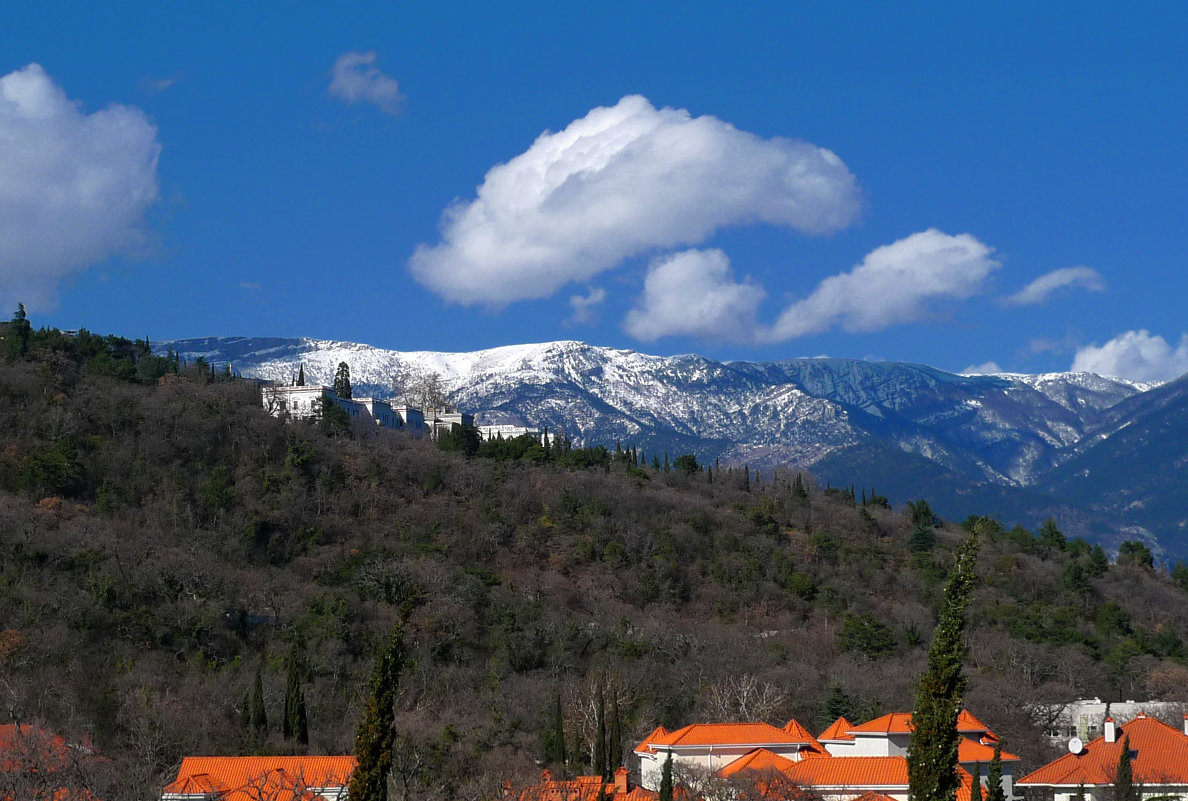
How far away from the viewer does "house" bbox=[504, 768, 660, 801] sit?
39.1m

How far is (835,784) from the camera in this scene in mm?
46188

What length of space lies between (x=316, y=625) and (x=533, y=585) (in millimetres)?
15746

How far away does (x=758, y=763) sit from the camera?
160 feet

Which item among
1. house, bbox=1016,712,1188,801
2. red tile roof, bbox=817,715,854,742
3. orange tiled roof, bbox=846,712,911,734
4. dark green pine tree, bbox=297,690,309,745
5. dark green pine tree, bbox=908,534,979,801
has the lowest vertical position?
house, bbox=1016,712,1188,801

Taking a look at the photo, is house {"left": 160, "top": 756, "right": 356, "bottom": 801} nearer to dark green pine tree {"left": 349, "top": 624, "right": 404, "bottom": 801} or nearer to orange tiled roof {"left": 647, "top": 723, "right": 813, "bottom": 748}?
dark green pine tree {"left": 349, "top": 624, "right": 404, "bottom": 801}

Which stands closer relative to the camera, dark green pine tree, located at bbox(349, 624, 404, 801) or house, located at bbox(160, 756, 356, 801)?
dark green pine tree, located at bbox(349, 624, 404, 801)

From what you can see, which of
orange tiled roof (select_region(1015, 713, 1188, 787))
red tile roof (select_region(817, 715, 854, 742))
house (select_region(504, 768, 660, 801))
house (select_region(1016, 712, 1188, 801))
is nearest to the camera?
house (select_region(504, 768, 660, 801))

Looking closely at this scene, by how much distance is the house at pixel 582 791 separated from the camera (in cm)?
3906

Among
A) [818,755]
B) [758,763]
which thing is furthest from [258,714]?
[818,755]

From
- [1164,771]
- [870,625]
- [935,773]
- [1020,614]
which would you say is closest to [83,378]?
[870,625]

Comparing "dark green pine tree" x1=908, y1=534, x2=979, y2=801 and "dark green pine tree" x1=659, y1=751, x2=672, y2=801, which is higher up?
"dark green pine tree" x1=908, y1=534, x2=979, y2=801

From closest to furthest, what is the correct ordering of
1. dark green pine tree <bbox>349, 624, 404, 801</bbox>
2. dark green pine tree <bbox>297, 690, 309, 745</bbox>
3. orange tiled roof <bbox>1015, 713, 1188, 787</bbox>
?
dark green pine tree <bbox>349, 624, 404, 801</bbox> → orange tiled roof <bbox>1015, 713, 1188, 787</bbox> → dark green pine tree <bbox>297, 690, 309, 745</bbox>

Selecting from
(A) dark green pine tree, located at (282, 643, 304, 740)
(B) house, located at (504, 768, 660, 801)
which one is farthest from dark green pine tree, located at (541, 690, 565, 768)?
(A) dark green pine tree, located at (282, 643, 304, 740)

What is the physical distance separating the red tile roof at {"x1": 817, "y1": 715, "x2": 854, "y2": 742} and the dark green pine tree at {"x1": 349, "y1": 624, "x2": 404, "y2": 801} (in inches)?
1125
